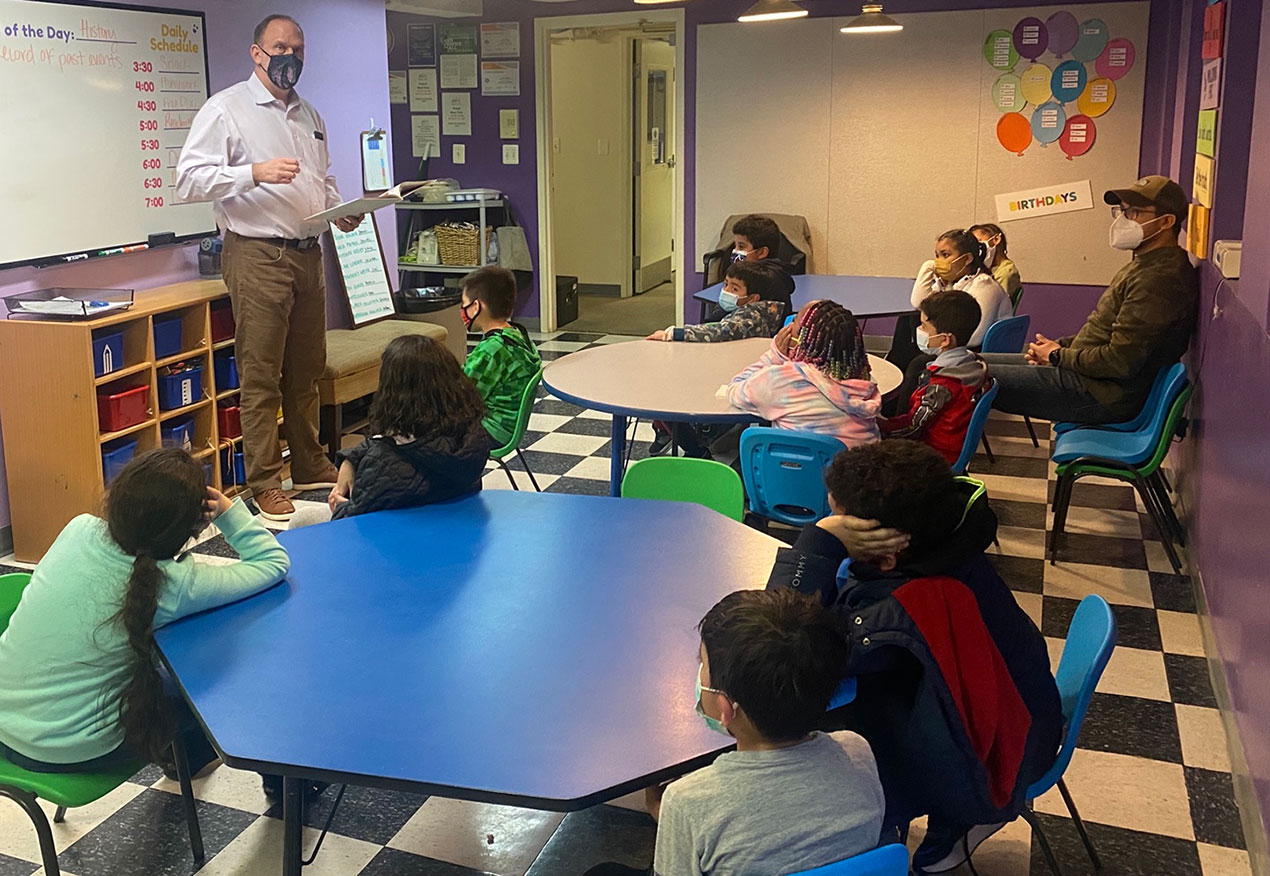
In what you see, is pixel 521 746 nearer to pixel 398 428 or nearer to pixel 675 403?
pixel 398 428

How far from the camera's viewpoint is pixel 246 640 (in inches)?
81.4

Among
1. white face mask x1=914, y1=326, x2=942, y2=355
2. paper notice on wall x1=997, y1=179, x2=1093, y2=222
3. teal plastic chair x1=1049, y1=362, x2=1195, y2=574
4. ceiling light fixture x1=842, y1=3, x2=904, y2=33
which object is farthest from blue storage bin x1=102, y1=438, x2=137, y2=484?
paper notice on wall x1=997, y1=179, x2=1093, y2=222

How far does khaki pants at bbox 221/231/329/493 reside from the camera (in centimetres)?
460

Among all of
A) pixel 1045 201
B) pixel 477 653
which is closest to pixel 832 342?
pixel 477 653

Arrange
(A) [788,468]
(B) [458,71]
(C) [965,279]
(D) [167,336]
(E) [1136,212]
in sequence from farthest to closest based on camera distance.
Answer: (B) [458,71]
(C) [965,279]
(D) [167,336]
(E) [1136,212]
(A) [788,468]

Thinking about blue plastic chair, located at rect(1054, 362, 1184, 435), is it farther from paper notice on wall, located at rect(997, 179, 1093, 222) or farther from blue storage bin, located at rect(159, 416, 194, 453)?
blue storage bin, located at rect(159, 416, 194, 453)

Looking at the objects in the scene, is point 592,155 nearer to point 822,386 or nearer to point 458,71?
point 458,71

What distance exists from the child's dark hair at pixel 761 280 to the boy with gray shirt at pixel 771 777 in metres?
3.41

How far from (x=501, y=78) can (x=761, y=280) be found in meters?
4.48

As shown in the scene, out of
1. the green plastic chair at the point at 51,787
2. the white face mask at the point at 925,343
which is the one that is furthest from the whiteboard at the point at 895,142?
the green plastic chair at the point at 51,787

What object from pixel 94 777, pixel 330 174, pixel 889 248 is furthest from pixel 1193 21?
pixel 94 777

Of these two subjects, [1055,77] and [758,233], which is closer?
[758,233]

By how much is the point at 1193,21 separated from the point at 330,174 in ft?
13.9

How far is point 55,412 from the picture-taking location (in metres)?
4.13
